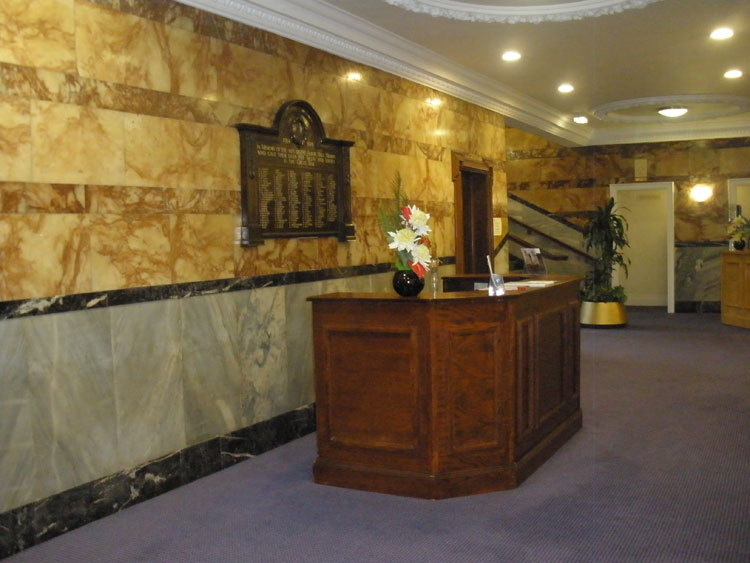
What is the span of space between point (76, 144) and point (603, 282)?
27.3 feet

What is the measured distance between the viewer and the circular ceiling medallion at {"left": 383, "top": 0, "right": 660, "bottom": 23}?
5.56 metres

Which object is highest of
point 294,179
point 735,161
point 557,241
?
point 735,161

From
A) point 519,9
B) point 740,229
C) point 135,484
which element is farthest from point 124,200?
point 740,229

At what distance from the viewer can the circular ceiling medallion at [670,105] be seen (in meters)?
9.80

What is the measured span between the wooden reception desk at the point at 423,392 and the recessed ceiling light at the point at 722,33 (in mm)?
3645

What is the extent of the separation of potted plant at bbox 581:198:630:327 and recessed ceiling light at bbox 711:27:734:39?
4.35 metres

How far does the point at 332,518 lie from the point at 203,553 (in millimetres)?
Answer: 684

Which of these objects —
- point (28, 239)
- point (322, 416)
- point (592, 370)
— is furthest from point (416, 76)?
point (28, 239)

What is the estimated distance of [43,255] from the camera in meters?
3.68

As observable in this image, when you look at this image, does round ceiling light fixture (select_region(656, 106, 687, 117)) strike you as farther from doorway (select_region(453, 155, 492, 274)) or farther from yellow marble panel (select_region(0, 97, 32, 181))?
yellow marble panel (select_region(0, 97, 32, 181))

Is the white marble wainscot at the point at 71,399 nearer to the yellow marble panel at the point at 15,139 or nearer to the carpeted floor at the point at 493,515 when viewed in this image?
the carpeted floor at the point at 493,515

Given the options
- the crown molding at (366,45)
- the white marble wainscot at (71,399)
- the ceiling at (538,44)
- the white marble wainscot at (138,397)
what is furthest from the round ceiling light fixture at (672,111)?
the white marble wainscot at (71,399)

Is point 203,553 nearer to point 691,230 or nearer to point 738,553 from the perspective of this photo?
point 738,553

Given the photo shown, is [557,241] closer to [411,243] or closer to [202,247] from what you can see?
[411,243]
